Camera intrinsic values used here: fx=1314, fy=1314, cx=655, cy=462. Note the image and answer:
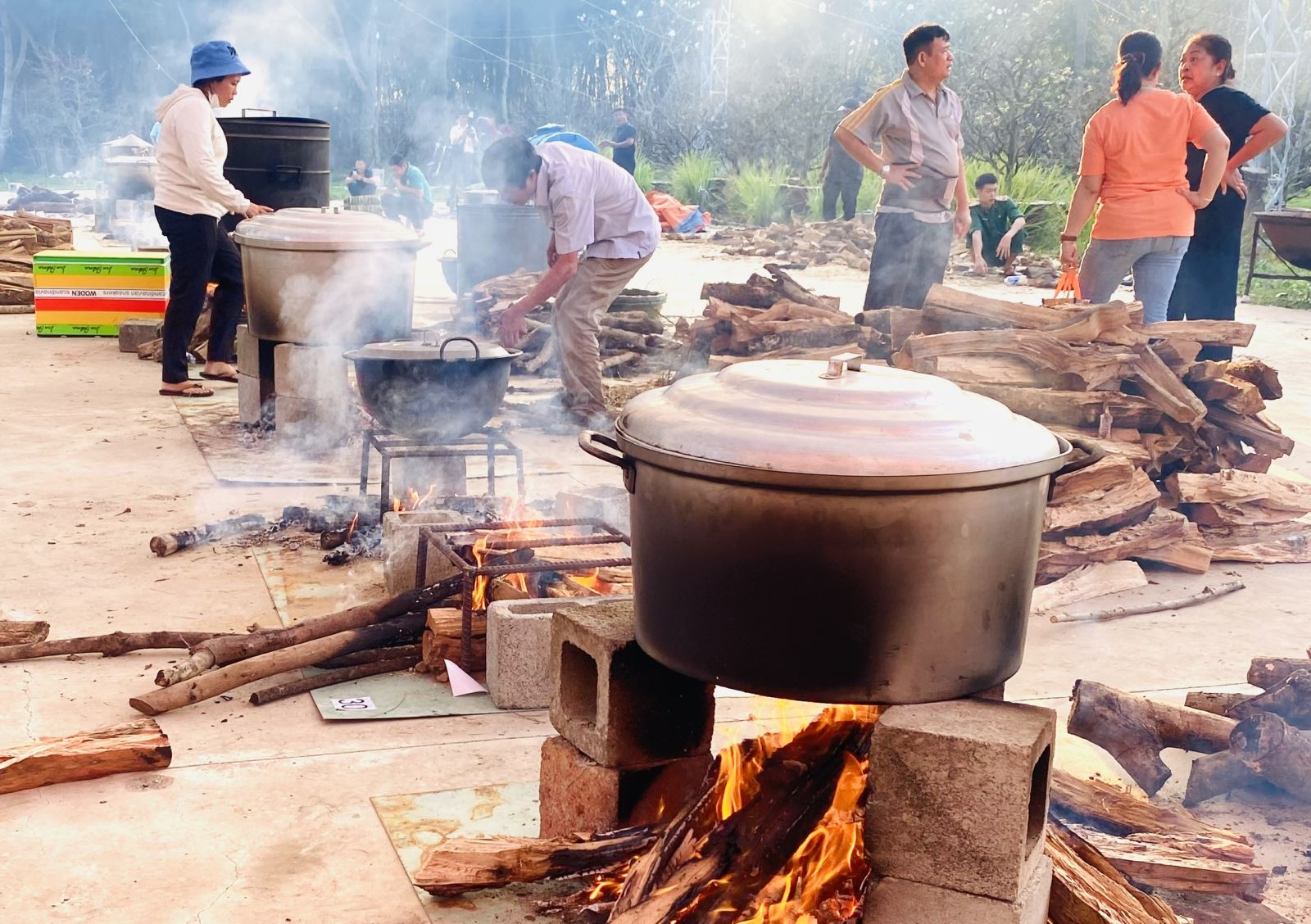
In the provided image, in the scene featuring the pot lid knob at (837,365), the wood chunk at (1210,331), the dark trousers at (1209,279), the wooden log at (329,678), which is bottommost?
the wooden log at (329,678)

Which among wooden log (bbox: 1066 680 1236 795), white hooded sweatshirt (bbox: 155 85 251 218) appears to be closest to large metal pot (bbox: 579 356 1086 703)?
wooden log (bbox: 1066 680 1236 795)

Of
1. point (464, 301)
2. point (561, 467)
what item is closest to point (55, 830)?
point (561, 467)

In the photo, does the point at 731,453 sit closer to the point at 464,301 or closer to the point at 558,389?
the point at 558,389

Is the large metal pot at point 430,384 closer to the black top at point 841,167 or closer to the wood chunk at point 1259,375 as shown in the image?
the wood chunk at point 1259,375

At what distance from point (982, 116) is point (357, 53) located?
13.2 meters

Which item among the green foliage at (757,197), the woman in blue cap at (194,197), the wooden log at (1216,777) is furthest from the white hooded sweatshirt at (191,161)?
the green foliage at (757,197)

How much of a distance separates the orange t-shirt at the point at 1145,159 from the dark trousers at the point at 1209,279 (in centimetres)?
90

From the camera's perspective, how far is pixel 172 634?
4.26m

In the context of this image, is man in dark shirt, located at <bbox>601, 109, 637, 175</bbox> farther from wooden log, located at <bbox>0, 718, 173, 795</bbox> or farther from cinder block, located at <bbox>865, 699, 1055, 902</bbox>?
cinder block, located at <bbox>865, 699, 1055, 902</bbox>

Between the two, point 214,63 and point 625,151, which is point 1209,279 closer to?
point 214,63

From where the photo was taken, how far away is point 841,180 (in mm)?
20922

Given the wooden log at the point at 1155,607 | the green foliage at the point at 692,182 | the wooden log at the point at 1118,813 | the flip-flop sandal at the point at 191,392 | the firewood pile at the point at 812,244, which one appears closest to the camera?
the wooden log at the point at 1118,813

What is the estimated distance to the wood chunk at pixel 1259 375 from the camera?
693cm

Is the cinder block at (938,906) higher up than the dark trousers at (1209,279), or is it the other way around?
the dark trousers at (1209,279)
